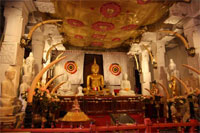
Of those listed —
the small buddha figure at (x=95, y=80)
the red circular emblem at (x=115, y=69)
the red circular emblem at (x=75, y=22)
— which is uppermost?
the red circular emblem at (x=75, y=22)

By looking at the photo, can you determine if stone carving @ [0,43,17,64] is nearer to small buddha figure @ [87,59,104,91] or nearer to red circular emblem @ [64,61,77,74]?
red circular emblem @ [64,61,77,74]

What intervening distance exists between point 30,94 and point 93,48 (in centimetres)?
670

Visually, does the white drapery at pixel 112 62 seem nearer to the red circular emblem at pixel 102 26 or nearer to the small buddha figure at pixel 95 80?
the small buddha figure at pixel 95 80

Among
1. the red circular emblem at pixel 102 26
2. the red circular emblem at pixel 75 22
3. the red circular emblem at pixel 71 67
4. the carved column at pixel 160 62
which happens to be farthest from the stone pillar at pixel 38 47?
the carved column at pixel 160 62

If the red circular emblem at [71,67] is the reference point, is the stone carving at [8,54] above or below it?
below

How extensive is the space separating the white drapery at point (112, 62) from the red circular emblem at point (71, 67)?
173 cm

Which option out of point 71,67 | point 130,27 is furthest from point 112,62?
point 130,27

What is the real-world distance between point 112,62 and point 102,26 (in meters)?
3.04

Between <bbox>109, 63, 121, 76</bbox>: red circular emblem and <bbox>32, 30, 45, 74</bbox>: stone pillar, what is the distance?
4411mm

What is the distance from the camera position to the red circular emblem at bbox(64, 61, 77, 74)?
7924mm

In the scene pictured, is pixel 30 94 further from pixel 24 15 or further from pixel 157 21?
pixel 157 21

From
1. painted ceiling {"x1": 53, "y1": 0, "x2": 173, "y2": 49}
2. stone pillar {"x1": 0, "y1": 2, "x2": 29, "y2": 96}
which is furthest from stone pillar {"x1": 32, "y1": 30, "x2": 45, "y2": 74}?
stone pillar {"x1": 0, "y1": 2, "x2": 29, "y2": 96}

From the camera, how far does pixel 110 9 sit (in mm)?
4539

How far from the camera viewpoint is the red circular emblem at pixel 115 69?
832 cm
